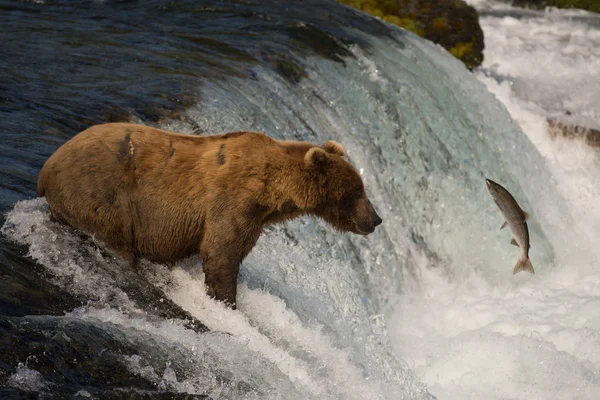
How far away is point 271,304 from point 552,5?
54.4 ft

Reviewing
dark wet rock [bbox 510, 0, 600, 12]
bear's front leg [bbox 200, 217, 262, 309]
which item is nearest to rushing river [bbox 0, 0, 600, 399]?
bear's front leg [bbox 200, 217, 262, 309]

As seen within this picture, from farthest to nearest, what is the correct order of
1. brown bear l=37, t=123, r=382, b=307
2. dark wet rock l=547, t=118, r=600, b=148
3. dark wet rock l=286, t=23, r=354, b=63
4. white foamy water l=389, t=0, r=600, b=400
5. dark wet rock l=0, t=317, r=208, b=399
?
dark wet rock l=547, t=118, r=600, b=148, dark wet rock l=286, t=23, r=354, b=63, white foamy water l=389, t=0, r=600, b=400, brown bear l=37, t=123, r=382, b=307, dark wet rock l=0, t=317, r=208, b=399

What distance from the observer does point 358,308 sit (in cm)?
740

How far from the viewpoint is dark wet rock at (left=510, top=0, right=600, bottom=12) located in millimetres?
20484

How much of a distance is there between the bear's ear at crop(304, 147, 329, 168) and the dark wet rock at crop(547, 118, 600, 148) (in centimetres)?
827

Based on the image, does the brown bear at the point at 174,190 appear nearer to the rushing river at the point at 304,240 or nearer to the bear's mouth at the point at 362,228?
the rushing river at the point at 304,240

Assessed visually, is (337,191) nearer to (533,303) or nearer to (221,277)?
(221,277)

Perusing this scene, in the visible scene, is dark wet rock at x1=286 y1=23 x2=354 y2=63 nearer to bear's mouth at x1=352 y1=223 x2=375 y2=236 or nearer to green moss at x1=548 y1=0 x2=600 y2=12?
bear's mouth at x1=352 y1=223 x2=375 y2=236

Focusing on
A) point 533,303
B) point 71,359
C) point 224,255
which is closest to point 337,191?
point 224,255

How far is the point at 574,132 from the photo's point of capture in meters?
13.2

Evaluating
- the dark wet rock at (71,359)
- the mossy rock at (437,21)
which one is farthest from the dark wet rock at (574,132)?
the dark wet rock at (71,359)

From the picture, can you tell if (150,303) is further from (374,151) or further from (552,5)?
(552,5)

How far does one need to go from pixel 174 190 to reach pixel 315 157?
0.80 m

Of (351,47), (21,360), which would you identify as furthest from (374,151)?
(21,360)
